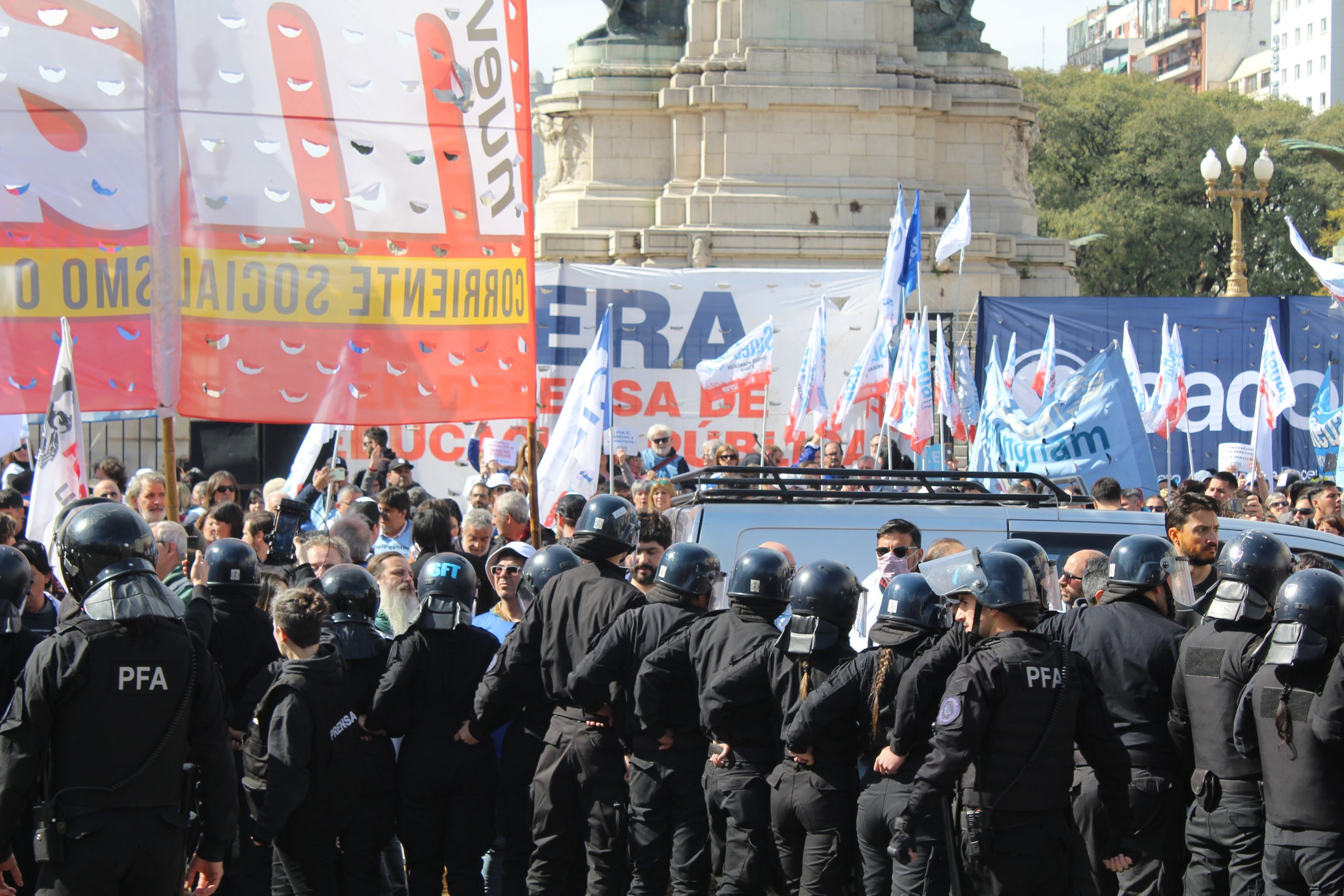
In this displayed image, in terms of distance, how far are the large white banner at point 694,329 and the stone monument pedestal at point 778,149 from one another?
556 cm

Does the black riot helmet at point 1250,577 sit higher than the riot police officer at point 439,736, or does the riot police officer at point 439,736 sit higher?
the black riot helmet at point 1250,577

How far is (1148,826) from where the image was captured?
20.3 ft

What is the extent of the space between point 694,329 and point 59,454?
1095cm

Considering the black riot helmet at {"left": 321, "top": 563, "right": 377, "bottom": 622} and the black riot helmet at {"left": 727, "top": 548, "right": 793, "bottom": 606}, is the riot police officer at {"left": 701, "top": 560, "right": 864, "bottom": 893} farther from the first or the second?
the black riot helmet at {"left": 321, "top": 563, "right": 377, "bottom": 622}

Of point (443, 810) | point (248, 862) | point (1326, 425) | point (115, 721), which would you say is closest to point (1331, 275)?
point (1326, 425)

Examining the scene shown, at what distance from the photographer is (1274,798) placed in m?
5.54

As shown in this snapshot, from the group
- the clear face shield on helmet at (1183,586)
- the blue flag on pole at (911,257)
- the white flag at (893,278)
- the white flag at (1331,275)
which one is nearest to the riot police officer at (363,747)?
the clear face shield on helmet at (1183,586)

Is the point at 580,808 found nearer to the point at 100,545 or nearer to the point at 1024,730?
the point at 1024,730

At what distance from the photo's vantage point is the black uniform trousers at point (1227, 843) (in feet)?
19.2

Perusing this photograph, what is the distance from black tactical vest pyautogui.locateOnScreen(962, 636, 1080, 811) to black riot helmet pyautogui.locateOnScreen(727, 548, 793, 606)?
1.06m

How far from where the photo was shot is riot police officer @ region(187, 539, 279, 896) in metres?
6.74

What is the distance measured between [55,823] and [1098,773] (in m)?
3.30

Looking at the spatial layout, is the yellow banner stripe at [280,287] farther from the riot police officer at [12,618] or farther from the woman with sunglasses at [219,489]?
the woman with sunglasses at [219,489]

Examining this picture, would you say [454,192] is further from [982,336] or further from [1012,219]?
[1012,219]
